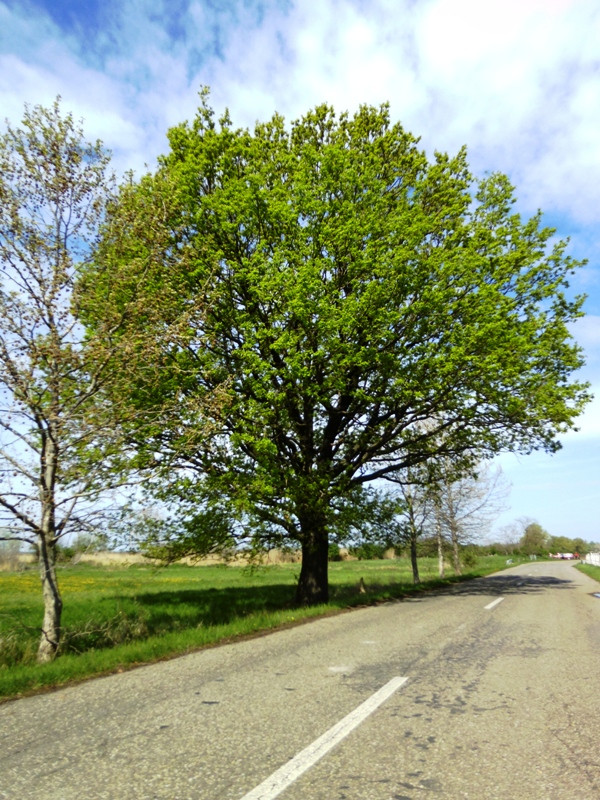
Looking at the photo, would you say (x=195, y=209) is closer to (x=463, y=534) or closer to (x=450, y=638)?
(x=450, y=638)

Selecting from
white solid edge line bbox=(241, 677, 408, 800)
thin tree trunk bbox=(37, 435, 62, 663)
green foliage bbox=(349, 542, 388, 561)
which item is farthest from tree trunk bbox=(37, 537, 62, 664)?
green foliage bbox=(349, 542, 388, 561)

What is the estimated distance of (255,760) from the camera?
3752mm

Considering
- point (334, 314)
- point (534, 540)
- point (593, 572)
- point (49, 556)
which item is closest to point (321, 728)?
point (49, 556)

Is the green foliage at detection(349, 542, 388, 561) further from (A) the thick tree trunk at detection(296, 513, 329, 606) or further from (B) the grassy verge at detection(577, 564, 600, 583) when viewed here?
(B) the grassy verge at detection(577, 564, 600, 583)

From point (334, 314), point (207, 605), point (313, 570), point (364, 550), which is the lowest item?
point (207, 605)

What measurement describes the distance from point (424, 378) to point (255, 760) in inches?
453

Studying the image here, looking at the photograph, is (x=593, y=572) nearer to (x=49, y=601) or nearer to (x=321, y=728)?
(x=49, y=601)

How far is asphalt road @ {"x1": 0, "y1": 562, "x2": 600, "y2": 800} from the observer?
3387 mm

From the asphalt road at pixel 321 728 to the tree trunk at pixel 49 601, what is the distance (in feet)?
6.64

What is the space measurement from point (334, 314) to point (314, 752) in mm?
10227

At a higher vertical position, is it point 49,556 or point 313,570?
point 49,556

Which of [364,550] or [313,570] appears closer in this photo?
[313,570]

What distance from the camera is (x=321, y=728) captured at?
4402 mm

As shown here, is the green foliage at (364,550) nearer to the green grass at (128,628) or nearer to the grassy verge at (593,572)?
the green grass at (128,628)
